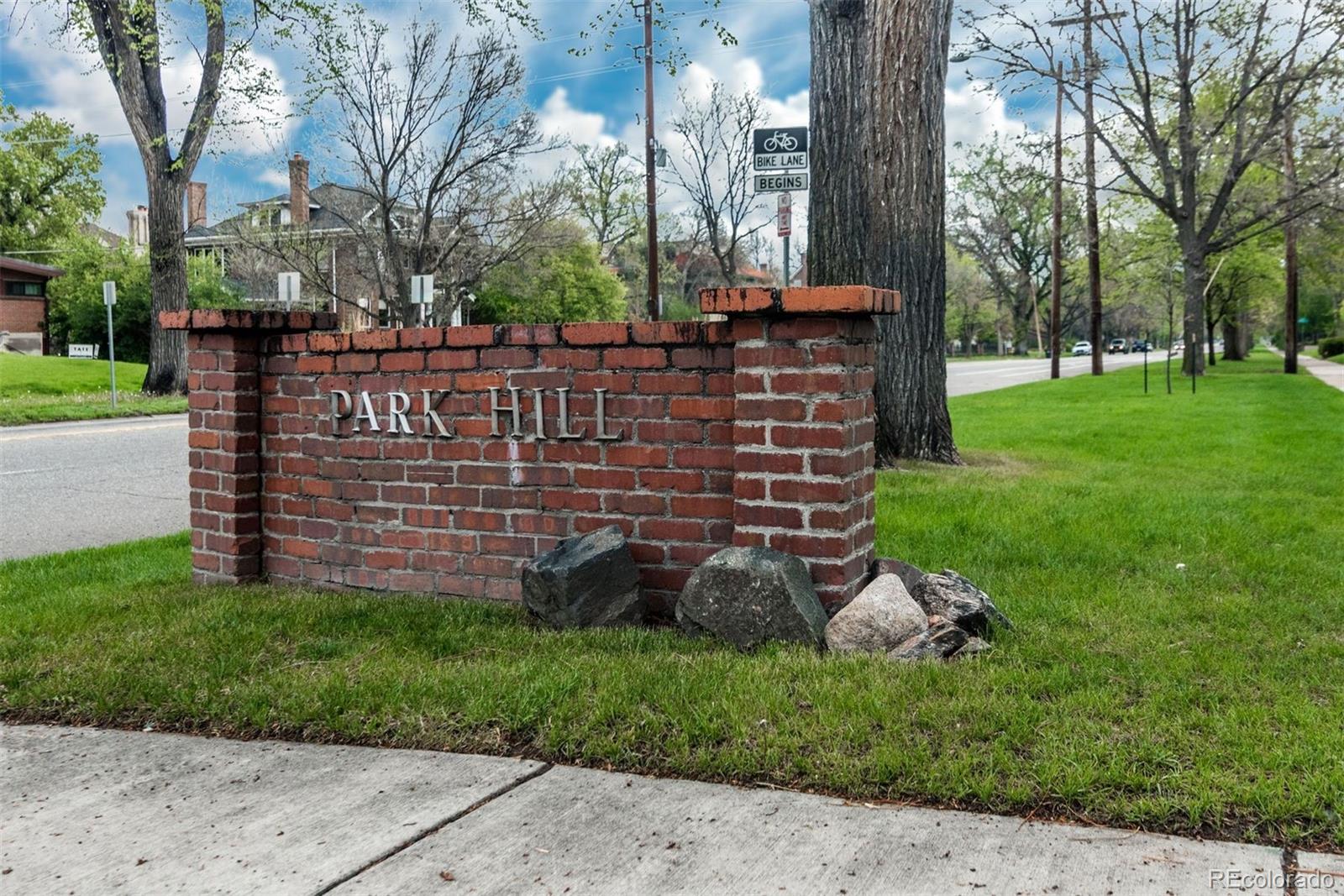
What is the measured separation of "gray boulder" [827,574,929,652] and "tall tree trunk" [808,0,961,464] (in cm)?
461

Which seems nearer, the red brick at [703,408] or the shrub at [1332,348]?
the red brick at [703,408]

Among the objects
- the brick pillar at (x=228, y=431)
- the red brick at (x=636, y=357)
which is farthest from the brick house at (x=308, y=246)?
the red brick at (x=636, y=357)

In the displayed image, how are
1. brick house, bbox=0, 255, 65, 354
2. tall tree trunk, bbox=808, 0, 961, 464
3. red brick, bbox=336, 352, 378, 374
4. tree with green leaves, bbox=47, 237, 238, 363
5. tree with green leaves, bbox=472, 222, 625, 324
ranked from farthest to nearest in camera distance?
brick house, bbox=0, 255, 65, 354
tree with green leaves, bbox=47, 237, 238, 363
tree with green leaves, bbox=472, 222, 625, 324
tall tree trunk, bbox=808, 0, 961, 464
red brick, bbox=336, 352, 378, 374

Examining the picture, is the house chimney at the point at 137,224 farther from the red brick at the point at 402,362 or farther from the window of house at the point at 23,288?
the red brick at the point at 402,362

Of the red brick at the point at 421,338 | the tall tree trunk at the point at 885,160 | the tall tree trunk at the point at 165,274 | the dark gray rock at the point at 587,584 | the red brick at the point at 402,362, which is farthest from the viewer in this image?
the tall tree trunk at the point at 165,274

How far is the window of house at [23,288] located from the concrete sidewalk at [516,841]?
53691 millimetres

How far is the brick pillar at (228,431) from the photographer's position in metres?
5.38

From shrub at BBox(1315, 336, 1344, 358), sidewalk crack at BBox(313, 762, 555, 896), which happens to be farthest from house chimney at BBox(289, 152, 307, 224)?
shrub at BBox(1315, 336, 1344, 358)

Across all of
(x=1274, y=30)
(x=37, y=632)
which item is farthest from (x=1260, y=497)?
(x=1274, y=30)

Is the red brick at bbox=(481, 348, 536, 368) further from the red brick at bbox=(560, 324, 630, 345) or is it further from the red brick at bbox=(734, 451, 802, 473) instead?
the red brick at bbox=(734, 451, 802, 473)

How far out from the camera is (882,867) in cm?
260

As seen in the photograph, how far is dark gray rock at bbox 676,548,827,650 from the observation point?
4043 millimetres

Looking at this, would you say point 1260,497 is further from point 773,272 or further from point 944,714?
point 773,272

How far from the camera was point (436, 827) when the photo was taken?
2861 millimetres
